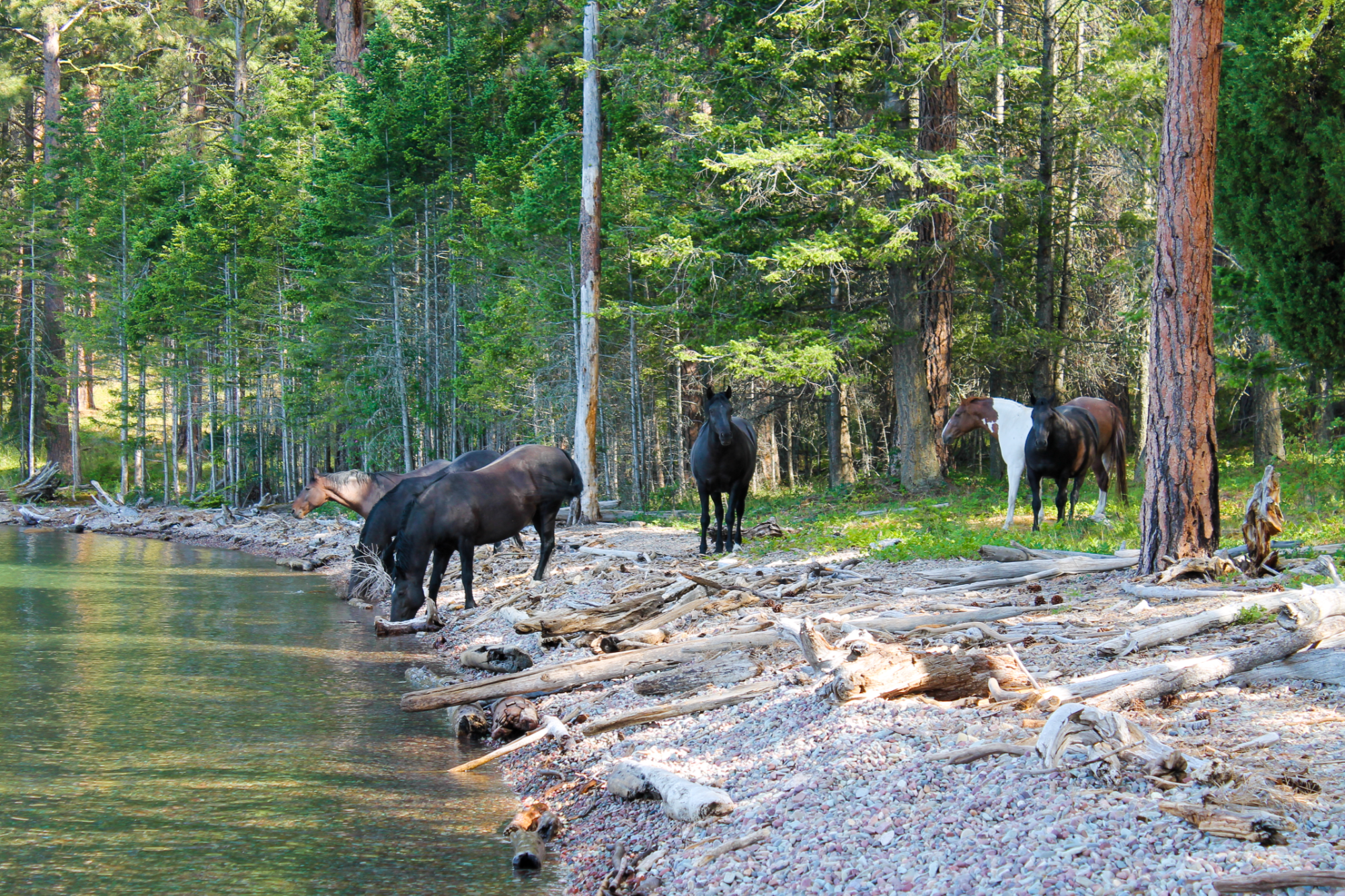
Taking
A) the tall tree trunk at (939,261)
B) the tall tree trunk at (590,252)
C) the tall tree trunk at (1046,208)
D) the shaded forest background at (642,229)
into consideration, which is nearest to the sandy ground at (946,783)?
the shaded forest background at (642,229)

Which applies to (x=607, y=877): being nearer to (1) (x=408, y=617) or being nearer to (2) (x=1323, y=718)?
(2) (x=1323, y=718)

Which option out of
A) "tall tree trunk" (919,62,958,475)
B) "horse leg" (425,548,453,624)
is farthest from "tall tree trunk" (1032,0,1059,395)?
"horse leg" (425,548,453,624)

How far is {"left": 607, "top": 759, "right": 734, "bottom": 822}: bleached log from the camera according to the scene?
202 inches

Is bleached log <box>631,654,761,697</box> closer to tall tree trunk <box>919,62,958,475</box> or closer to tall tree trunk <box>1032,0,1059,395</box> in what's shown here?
tall tree trunk <box>919,62,958,475</box>

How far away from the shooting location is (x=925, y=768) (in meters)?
4.81

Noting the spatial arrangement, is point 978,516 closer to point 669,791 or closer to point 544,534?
point 544,534

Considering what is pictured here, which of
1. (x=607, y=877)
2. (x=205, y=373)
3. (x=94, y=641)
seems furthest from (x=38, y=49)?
(x=607, y=877)

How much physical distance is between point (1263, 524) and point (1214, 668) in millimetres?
3064

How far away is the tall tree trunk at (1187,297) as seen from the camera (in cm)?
922

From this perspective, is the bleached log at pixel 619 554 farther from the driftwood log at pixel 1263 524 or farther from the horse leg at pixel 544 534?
the driftwood log at pixel 1263 524

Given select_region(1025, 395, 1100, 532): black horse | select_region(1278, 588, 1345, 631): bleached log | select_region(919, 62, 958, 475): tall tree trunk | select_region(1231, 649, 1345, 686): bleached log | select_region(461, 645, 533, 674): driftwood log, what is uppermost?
select_region(919, 62, 958, 475): tall tree trunk

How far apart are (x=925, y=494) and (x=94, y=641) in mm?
13503

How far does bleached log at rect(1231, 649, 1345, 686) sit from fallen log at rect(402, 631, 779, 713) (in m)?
3.24

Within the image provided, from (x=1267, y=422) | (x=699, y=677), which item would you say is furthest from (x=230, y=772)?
(x=1267, y=422)
